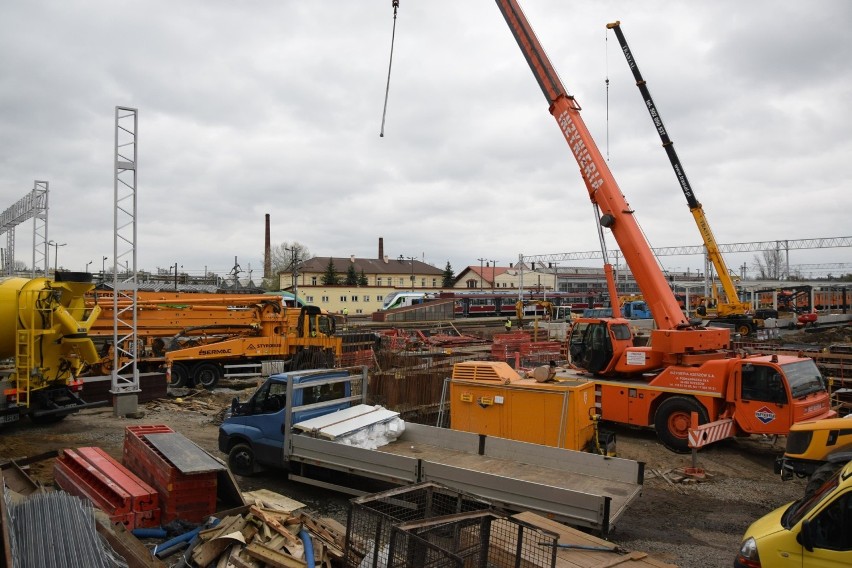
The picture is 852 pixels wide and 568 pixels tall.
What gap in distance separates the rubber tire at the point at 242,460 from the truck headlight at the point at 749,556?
704 cm

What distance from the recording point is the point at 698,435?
1015 centimetres

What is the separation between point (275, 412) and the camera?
359 inches

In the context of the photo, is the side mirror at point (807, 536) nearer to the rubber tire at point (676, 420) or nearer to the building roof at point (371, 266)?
the rubber tire at point (676, 420)

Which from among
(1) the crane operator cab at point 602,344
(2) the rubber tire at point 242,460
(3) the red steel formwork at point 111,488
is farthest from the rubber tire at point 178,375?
(1) the crane operator cab at point 602,344

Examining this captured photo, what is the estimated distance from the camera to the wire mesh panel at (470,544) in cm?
453

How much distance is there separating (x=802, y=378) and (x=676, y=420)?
2.37m

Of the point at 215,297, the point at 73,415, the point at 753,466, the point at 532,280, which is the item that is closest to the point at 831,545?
the point at 753,466

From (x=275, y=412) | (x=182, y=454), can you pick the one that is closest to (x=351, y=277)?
(x=275, y=412)

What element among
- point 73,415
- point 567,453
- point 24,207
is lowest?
point 73,415

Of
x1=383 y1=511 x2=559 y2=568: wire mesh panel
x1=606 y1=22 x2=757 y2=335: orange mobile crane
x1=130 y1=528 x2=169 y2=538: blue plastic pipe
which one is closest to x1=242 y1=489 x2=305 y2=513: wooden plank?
x1=130 y1=528 x2=169 y2=538: blue plastic pipe

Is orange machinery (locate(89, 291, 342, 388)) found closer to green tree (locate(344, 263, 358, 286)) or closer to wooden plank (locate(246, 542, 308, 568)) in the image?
wooden plank (locate(246, 542, 308, 568))

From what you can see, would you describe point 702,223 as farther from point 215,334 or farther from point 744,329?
point 215,334

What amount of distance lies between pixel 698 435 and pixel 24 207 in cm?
2769

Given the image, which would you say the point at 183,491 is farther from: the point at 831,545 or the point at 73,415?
the point at 73,415
